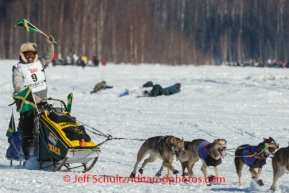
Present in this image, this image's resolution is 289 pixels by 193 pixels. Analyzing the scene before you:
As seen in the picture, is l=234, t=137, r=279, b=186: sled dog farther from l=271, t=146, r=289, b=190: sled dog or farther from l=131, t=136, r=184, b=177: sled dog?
l=131, t=136, r=184, b=177: sled dog

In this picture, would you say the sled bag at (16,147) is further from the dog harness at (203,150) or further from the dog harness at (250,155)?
the dog harness at (250,155)

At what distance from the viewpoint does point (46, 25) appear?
49.4 meters

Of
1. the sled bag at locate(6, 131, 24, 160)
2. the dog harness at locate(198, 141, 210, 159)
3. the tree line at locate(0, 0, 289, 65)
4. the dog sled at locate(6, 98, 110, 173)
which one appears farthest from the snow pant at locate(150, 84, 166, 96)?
the tree line at locate(0, 0, 289, 65)

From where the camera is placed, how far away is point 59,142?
299 inches

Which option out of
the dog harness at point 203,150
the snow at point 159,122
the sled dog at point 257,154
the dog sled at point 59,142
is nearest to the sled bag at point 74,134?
the dog sled at point 59,142

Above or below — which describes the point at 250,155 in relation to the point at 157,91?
above

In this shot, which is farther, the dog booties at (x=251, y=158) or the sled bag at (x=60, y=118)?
the sled bag at (x=60, y=118)

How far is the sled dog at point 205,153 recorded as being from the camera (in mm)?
7113

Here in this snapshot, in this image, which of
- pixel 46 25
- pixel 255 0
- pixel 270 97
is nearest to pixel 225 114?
pixel 270 97

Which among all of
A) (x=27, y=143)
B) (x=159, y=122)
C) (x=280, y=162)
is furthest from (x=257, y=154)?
(x=159, y=122)

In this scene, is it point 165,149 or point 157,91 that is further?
point 157,91

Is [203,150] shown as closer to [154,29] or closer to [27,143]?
[27,143]

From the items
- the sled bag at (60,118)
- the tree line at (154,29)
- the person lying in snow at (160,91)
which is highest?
the tree line at (154,29)

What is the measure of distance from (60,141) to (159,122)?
6246 mm
